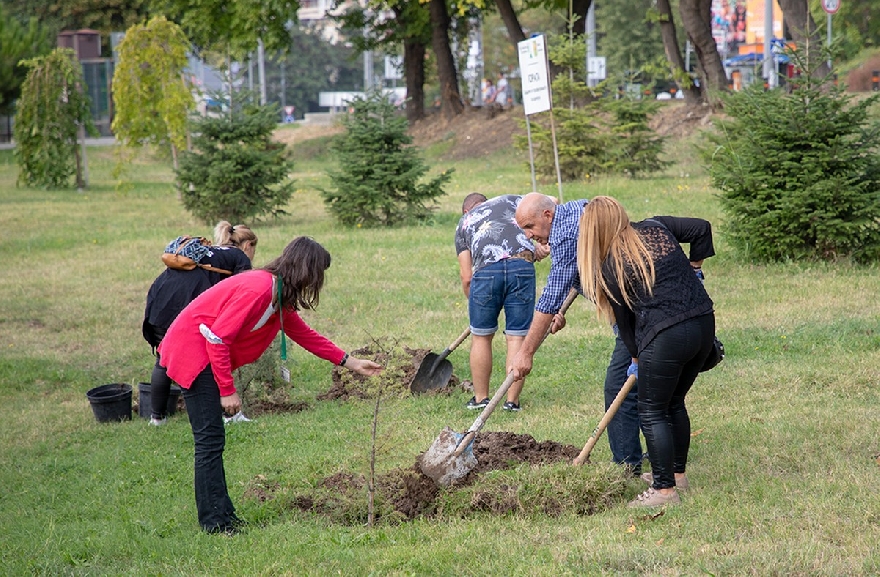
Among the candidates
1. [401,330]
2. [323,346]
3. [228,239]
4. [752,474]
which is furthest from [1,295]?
[752,474]

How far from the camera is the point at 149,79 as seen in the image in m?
25.0

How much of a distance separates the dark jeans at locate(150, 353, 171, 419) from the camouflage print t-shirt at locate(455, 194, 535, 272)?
2.50 m

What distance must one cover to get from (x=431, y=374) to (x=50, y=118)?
23.9m

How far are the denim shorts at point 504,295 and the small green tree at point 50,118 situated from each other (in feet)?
79.6

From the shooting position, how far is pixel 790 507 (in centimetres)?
505

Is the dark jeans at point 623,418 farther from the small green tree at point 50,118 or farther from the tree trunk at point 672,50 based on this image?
the small green tree at point 50,118

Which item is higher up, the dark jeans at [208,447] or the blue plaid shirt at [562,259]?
the blue plaid shirt at [562,259]

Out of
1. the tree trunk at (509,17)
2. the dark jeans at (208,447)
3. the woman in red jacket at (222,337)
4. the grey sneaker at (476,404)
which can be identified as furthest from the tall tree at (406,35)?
the dark jeans at (208,447)

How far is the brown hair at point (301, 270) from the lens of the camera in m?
5.06

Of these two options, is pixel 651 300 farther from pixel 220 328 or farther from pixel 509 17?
pixel 509 17

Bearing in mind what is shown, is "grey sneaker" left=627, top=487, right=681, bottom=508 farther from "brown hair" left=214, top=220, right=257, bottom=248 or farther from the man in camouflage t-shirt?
"brown hair" left=214, top=220, right=257, bottom=248

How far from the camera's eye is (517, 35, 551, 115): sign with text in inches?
590

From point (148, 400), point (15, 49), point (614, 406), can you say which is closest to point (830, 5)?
point (148, 400)

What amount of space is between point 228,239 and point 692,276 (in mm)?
4268
